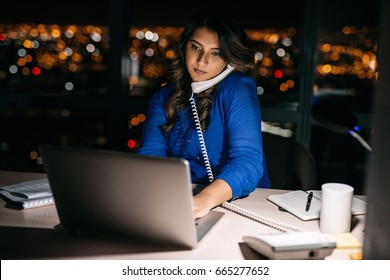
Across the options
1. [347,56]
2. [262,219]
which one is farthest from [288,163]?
[347,56]

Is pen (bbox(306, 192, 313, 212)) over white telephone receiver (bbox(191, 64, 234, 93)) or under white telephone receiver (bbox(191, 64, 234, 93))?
under

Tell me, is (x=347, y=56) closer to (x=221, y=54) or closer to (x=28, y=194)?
(x=221, y=54)

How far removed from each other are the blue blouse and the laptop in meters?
0.59

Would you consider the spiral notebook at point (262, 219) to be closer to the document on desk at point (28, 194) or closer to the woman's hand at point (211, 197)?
the woman's hand at point (211, 197)

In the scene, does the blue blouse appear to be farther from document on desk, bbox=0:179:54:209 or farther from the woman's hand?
document on desk, bbox=0:179:54:209

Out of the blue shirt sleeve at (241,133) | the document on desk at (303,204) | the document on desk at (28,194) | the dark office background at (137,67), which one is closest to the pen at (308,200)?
the document on desk at (303,204)

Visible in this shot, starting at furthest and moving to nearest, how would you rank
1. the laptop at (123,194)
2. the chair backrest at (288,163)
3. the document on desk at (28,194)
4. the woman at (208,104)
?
the chair backrest at (288,163) < the woman at (208,104) < the document on desk at (28,194) < the laptop at (123,194)

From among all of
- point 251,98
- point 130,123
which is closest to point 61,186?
point 251,98

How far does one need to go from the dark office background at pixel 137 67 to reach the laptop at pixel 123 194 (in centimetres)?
211

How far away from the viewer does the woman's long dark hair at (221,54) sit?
1999 mm

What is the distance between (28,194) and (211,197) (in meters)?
0.63

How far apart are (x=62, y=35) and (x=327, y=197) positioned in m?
2.93

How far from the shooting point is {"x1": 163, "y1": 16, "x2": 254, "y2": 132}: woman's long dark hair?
2.00 m

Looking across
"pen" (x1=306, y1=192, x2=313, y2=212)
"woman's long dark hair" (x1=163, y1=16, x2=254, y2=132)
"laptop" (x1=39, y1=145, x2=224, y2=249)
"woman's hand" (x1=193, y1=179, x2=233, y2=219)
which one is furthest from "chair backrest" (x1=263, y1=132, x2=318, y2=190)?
"laptop" (x1=39, y1=145, x2=224, y2=249)
